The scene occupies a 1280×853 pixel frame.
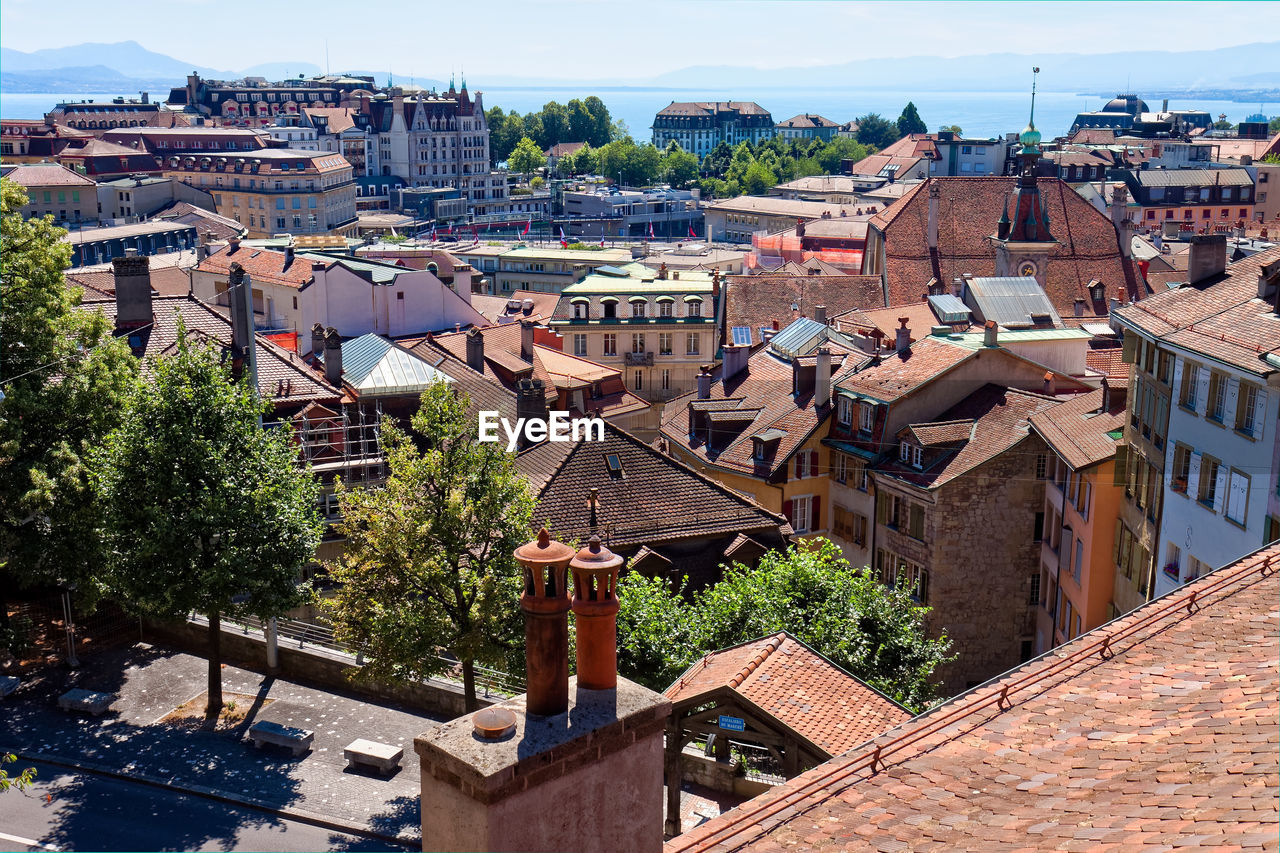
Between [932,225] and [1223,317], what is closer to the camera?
[1223,317]

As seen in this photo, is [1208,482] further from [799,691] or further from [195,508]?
[195,508]

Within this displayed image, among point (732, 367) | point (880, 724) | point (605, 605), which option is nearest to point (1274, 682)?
point (605, 605)

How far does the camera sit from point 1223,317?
33.6m

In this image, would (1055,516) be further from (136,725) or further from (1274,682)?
(1274,682)

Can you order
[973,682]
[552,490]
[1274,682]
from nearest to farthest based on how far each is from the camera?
1. [1274,682]
2. [552,490]
3. [973,682]

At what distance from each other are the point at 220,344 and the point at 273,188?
→ 141 meters

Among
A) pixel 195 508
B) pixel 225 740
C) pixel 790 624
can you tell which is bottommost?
pixel 225 740

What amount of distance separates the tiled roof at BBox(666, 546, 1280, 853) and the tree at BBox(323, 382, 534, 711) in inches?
662

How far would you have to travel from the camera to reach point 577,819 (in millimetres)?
9570

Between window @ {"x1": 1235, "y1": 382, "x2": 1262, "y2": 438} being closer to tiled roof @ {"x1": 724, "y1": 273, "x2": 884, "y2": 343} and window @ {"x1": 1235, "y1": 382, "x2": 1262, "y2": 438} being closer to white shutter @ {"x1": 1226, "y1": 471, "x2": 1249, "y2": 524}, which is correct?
white shutter @ {"x1": 1226, "y1": 471, "x2": 1249, "y2": 524}

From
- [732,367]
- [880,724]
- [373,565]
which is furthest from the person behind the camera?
[732,367]

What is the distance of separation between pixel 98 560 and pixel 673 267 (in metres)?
97.7

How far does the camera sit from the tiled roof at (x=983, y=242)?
283 feet

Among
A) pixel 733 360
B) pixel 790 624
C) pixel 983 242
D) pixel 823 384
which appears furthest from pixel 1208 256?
pixel 983 242
